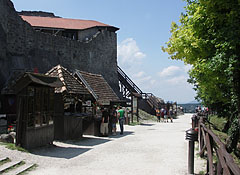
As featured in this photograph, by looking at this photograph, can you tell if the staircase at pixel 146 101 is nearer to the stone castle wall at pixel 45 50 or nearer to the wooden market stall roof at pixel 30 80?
the stone castle wall at pixel 45 50

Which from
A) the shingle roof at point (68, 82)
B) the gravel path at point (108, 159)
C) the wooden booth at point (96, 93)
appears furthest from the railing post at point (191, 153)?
the wooden booth at point (96, 93)

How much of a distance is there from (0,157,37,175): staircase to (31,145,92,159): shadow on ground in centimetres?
145

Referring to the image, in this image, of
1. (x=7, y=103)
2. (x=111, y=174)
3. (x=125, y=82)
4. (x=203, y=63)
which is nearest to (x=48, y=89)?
(x=111, y=174)

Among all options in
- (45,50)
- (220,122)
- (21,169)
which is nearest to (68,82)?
(21,169)

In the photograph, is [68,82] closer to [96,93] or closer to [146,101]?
[96,93]

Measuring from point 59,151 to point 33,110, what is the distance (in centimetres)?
173

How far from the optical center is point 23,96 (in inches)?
369

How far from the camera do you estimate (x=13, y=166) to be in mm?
7180

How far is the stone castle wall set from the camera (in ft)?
75.8

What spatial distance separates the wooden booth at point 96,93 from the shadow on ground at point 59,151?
13.4 feet

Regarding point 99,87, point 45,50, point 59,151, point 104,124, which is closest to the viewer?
point 59,151

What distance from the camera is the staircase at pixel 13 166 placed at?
21.9 ft

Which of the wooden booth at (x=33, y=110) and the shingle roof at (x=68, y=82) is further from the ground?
the shingle roof at (x=68, y=82)

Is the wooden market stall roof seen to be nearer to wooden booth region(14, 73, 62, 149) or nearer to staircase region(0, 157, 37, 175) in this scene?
wooden booth region(14, 73, 62, 149)
